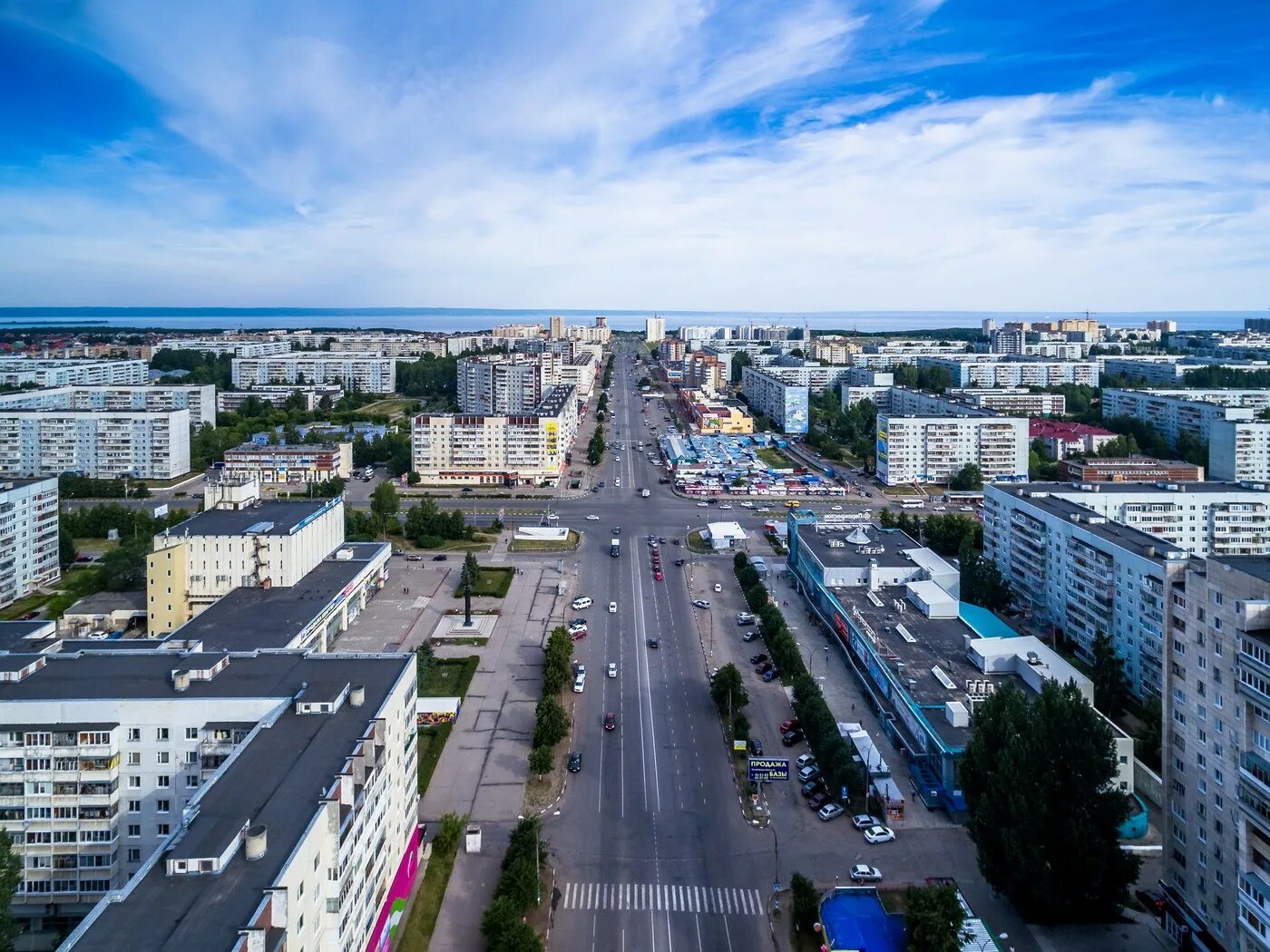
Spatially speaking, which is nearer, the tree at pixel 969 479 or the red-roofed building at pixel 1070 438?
the tree at pixel 969 479

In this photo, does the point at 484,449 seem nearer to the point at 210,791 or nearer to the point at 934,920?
the point at 210,791

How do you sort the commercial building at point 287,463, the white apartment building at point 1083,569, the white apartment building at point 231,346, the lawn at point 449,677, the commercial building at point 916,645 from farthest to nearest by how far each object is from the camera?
the white apartment building at point 231,346, the commercial building at point 287,463, the lawn at point 449,677, the white apartment building at point 1083,569, the commercial building at point 916,645

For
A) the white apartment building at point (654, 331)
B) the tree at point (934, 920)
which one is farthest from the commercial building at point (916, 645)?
the white apartment building at point (654, 331)

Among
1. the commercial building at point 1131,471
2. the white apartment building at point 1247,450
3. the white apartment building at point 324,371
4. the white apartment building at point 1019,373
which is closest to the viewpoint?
the commercial building at point 1131,471

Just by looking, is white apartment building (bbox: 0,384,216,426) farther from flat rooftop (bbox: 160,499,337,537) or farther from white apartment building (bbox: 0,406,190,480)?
flat rooftop (bbox: 160,499,337,537)

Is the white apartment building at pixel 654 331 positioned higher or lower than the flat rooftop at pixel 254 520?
higher

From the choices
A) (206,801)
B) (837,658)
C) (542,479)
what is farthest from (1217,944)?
(542,479)

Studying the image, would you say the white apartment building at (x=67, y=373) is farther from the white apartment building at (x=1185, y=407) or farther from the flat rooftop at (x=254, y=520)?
the white apartment building at (x=1185, y=407)
